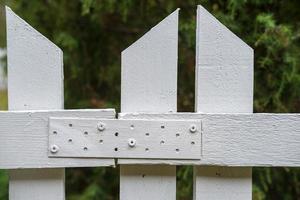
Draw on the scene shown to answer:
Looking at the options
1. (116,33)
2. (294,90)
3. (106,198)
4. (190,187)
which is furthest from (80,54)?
(294,90)

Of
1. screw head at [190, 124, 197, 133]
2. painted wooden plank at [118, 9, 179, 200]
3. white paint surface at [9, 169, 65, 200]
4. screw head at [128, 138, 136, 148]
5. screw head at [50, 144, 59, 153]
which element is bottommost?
white paint surface at [9, 169, 65, 200]

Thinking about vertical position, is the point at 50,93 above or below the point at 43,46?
below

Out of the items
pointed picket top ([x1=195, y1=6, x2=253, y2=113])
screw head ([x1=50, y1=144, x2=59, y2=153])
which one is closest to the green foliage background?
pointed picket top ([x1=195, y1=6, x2=253, y2=113])

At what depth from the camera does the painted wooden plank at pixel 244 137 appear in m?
0.97

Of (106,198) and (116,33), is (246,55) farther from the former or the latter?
(106,198)

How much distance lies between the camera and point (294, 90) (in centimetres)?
127

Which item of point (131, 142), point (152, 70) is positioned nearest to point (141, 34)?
point (152, 70)

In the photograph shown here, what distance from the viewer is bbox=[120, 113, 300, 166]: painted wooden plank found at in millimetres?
967

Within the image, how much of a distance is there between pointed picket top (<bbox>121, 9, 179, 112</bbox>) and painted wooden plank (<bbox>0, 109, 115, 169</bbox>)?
0.08m

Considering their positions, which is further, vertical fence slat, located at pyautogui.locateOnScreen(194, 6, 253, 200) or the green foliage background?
the green foliage background

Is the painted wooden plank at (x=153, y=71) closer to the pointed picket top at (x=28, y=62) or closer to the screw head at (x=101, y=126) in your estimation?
the screw head at (x=101, y=126)

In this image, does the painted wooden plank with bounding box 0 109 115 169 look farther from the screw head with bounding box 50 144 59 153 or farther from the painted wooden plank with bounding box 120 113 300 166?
the painted wooden plank with bounding box 120 113 300 166

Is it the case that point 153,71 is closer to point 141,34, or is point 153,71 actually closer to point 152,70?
point 152,70

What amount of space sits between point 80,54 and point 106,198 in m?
0.65
